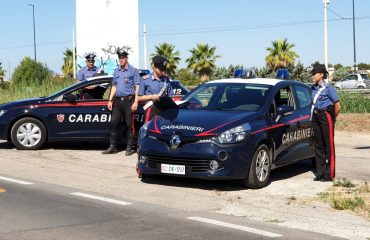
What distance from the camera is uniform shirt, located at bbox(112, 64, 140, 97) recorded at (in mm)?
11602

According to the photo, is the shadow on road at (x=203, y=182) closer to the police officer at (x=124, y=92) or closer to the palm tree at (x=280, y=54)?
the police officer at (x=124, y=92)

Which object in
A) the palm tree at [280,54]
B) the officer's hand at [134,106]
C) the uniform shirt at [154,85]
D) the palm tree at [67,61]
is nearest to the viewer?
the uniform shirt at [154,85]

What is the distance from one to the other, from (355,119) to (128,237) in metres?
13.0

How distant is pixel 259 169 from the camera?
8.73m

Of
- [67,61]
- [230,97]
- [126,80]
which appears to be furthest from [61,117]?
[67,61]

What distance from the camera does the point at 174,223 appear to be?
664cm

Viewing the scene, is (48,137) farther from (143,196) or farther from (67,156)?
(143,196)

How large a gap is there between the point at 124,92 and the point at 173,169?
3.54 m

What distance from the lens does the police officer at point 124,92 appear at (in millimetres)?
11586

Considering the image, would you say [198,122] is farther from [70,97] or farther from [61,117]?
[61,117]

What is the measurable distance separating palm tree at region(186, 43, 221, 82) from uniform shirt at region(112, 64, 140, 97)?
6752 cm

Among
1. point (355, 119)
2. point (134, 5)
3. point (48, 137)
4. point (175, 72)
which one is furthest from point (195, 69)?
point (48, 137)

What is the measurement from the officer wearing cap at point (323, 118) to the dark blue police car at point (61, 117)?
3.59 metres

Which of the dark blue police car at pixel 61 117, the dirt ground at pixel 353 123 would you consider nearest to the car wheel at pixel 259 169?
the dark blue police car at pixel 61 117
